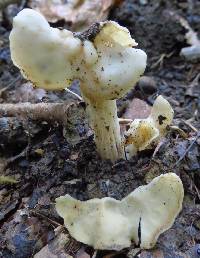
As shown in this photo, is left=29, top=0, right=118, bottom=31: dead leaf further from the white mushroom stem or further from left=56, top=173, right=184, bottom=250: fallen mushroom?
left=56, top=173, right=184, bottom=250: fallen mushroom

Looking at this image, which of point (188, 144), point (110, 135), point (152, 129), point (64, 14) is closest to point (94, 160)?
point (110, 135)

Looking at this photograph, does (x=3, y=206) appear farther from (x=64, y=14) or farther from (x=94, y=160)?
(x=64, y=14)

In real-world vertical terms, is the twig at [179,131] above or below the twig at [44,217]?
above

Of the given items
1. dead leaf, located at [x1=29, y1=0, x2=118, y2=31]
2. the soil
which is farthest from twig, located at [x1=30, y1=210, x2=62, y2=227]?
dead leaf, located at [x1=29, y1=0, x2=118, y2=31]

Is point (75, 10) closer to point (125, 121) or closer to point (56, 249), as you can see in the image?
point (125, 121)

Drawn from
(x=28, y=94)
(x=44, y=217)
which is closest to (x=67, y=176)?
(x=44, y=217)

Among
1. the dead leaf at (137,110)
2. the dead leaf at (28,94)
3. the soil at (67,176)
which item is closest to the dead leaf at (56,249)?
the soil at (67,176)

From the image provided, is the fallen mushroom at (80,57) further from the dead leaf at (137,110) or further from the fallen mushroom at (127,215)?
the dead leaf at (137,110)
